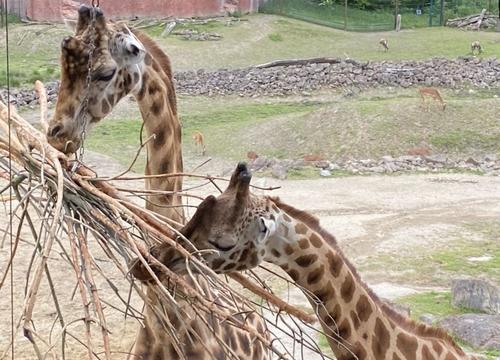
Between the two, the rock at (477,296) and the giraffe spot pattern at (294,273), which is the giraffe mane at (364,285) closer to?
the giraffe spot pattern at (294,273)

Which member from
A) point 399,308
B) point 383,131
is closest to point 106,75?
point 399,308

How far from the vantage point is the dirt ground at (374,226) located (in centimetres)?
750

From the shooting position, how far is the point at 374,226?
1049 centimetres

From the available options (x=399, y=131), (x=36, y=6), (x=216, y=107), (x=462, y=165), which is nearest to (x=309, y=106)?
(x=216, y=107)

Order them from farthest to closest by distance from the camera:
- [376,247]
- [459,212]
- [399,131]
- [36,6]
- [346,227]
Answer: [36,6] < [399,131] < [459,212] < [346,227] < [376,247]

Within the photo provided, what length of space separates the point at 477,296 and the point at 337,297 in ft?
11.9

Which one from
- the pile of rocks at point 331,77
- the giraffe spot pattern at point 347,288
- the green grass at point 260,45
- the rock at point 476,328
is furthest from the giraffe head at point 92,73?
the green grass at point 260,45

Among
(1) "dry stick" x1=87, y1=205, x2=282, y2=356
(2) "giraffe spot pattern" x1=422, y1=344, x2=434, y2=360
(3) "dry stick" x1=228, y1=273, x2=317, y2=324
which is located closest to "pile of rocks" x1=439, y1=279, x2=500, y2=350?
(2) "giraffe spot pattern" x1=422, y1=344, x2=434, y2=360

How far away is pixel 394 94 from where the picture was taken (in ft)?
65.3

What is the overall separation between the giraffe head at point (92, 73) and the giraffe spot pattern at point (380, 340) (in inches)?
63.3

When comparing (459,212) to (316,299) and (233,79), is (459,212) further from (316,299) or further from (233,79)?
(233,79)

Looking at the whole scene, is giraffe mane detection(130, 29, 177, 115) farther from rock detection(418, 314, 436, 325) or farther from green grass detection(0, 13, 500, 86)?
green grass detection(0, 13, 500, 86)

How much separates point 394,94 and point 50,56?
29.2 feet

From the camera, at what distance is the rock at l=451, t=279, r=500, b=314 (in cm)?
740
